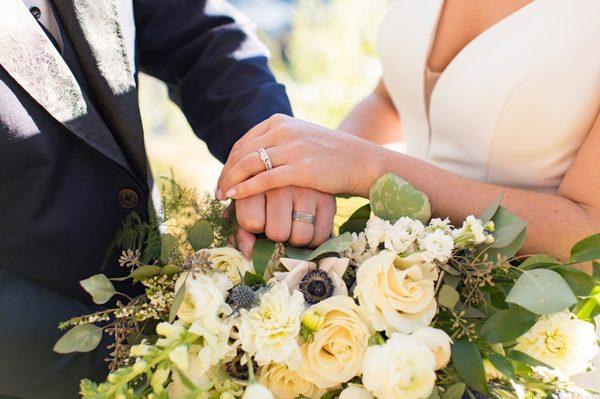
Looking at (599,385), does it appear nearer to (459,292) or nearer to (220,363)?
(459,292)

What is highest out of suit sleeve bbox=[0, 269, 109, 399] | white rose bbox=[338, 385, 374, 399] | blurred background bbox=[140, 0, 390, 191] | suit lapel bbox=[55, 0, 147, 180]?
suit lapel bbox=[55, 0, 147, 180]

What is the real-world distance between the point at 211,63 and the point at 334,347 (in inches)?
38.4

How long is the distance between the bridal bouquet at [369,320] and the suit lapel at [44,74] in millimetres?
362

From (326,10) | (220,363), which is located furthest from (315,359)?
(326,10)

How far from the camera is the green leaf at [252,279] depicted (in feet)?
3.35

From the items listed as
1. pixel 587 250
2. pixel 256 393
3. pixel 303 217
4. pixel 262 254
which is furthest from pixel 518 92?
pixel 256 393

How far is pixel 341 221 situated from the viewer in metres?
1.28

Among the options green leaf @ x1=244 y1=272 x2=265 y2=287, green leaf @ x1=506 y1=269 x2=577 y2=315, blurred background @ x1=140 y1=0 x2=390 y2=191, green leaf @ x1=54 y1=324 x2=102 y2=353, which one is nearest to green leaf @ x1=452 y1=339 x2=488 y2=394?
green leaf @ x1=506 y1=269 x2=577 y2=315

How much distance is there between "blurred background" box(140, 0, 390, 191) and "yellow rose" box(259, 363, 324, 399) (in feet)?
9.05

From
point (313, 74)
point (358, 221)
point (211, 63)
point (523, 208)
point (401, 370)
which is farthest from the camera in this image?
point (313, 74)

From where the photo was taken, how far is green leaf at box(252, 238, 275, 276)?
106 centimetres

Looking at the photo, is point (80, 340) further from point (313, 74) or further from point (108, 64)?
point (313, 74)

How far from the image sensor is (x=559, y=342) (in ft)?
3.23

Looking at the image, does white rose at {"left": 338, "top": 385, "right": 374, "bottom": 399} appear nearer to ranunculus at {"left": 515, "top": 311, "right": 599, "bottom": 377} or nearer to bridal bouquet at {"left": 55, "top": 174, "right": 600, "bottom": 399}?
bridal bouquet at {"left": 55, "top": 174, "right": 600, "bottom": 399}
